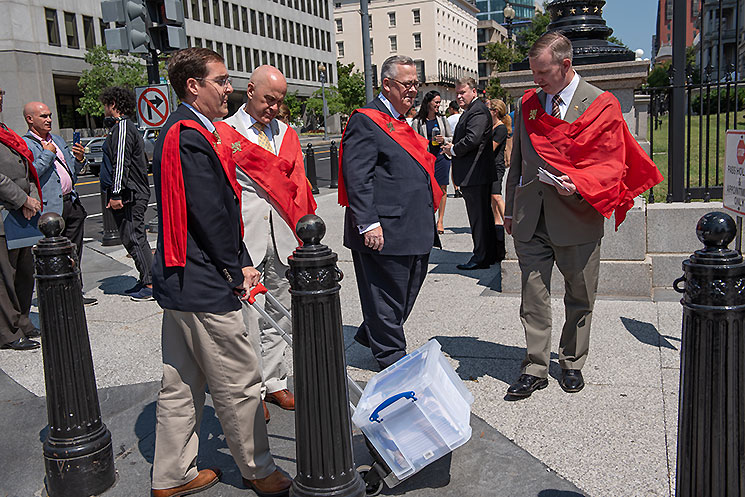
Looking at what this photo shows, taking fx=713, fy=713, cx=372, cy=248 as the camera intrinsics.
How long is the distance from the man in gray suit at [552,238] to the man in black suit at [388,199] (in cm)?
63

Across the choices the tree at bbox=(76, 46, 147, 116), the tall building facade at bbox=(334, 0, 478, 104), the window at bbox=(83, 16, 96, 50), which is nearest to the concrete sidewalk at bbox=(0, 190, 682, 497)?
the tree at bbox=(76, 46, 147, 116)

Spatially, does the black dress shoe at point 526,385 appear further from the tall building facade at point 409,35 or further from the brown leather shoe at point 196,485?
the tall building facade at point 409,35

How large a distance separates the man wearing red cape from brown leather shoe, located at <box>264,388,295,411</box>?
1.40 metres

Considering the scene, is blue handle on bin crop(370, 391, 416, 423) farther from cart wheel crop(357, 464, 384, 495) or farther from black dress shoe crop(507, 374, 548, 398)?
black dress shoe crop(507, 374, 548, 398)

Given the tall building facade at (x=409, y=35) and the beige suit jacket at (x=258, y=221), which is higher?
the tall building facade at (x=409, y=35)

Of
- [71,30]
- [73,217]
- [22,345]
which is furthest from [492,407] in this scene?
[71,30]

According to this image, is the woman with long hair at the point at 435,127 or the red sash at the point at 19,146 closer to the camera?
the red sash at the point at 19,146

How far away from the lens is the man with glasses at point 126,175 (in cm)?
722

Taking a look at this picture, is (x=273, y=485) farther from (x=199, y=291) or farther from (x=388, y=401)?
(x=199, y=291)

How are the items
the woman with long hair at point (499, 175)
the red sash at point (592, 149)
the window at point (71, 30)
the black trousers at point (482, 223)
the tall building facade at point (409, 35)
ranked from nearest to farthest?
the red sash at point (592, 149) < the black trousers at point (482, 223) < the woman with long hair at point (499, 175) < the window at point (71, 30) < the tall building facade at point (409, 35)

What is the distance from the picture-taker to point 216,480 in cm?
359

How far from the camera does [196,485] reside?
3490 mm

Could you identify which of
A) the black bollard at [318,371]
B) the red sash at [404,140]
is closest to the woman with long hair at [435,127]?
the red sash at [404,140]

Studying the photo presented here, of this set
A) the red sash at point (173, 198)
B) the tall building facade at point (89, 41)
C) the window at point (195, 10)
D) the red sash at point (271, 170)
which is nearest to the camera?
the red sash at point (173, 198)
